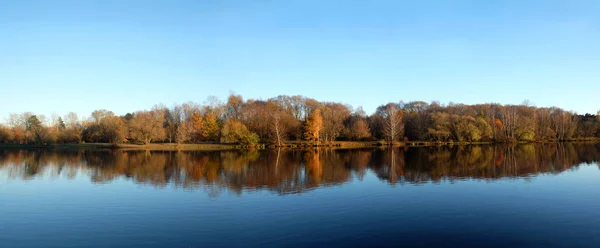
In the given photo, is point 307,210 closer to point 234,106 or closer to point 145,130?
point 145,130

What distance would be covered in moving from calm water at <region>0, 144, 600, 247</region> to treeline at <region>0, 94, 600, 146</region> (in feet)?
156

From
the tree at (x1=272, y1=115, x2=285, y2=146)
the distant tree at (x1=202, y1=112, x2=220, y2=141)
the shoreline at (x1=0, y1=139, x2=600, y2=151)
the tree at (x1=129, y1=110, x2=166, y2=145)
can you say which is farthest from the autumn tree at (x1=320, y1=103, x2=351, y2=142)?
the tree at (x1=129, y1=110, x2=166, y2=145)

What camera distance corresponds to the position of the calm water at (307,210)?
12258 millimetres

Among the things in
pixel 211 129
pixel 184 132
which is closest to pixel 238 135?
pixel 211 129

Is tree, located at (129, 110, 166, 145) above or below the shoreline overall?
above

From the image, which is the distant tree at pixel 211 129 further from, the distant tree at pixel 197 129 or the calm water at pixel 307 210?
the calm water at pixel 307 210

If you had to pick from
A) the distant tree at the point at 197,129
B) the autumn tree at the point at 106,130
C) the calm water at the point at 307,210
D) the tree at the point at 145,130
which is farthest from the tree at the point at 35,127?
the calm water at the point at 307,210

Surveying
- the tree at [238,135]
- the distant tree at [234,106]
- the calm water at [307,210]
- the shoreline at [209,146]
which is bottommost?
the calm water at [307,210]

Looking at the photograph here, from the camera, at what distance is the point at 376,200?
59.5 ft

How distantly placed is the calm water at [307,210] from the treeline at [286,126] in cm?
4746

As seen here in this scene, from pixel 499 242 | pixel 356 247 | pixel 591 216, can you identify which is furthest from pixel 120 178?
pixel 591 216

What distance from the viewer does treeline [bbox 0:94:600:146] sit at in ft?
243

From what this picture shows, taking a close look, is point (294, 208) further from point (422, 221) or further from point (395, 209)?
point (422, 221)

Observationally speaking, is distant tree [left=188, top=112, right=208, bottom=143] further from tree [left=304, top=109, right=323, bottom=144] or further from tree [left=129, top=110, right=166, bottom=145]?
tree [left=304, top=109, right=323, bottom=144]
